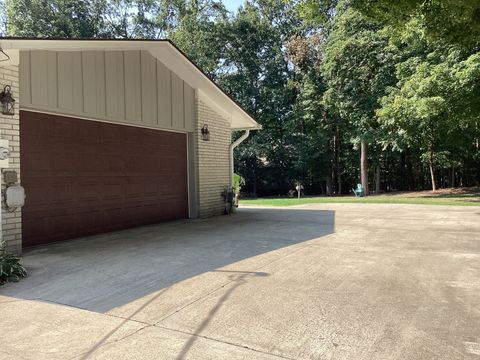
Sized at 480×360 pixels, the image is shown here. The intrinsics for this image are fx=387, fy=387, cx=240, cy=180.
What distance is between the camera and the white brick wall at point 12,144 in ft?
19.5

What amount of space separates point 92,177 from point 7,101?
→ 7.62 ft

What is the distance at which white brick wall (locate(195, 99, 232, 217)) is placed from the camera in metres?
10.9

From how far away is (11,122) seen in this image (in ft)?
20.0

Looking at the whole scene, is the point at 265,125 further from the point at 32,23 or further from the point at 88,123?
the point at 88,123

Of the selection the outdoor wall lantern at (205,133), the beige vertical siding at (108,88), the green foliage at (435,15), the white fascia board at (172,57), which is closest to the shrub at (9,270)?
the beige vertical siding at (108,88)

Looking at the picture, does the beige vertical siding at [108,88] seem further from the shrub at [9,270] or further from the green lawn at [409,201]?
the green lawn at [409,201]

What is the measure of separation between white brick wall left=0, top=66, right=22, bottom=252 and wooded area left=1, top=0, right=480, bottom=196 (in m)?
14.9

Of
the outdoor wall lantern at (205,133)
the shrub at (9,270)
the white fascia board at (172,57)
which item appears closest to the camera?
the shrub at (9,270)

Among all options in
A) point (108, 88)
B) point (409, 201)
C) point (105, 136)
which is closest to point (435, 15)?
point (108, 88)

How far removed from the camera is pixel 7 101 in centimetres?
599

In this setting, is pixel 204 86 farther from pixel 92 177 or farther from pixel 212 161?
pixel 92 177

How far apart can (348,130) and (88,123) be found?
20.1 m

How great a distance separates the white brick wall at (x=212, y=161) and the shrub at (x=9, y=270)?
626 cm

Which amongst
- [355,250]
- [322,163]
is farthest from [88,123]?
[322,163]
